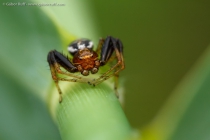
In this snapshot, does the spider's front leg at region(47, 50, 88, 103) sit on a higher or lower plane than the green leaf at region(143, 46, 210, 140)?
lower

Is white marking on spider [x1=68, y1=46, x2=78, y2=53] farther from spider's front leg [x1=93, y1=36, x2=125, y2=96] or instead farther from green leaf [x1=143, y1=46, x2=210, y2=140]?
green leaf [x1=143, y1=46, x2=210, y2=140]

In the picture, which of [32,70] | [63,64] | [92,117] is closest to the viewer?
[92,117]

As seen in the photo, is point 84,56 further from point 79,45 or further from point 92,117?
point 92,117

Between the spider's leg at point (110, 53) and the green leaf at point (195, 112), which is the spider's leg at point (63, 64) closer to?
the spider's leg at point (110, 53)

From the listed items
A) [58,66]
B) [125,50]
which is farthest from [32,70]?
[125,50]

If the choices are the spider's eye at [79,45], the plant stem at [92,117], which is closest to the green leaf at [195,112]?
the plant stem at [92,117]

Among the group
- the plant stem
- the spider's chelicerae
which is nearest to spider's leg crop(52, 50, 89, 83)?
the spider's chelicerae

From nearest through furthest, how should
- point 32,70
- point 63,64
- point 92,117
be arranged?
point 92,117, point 32,70, point 63,64

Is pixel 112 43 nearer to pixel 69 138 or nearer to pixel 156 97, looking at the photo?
pixel 156 97
